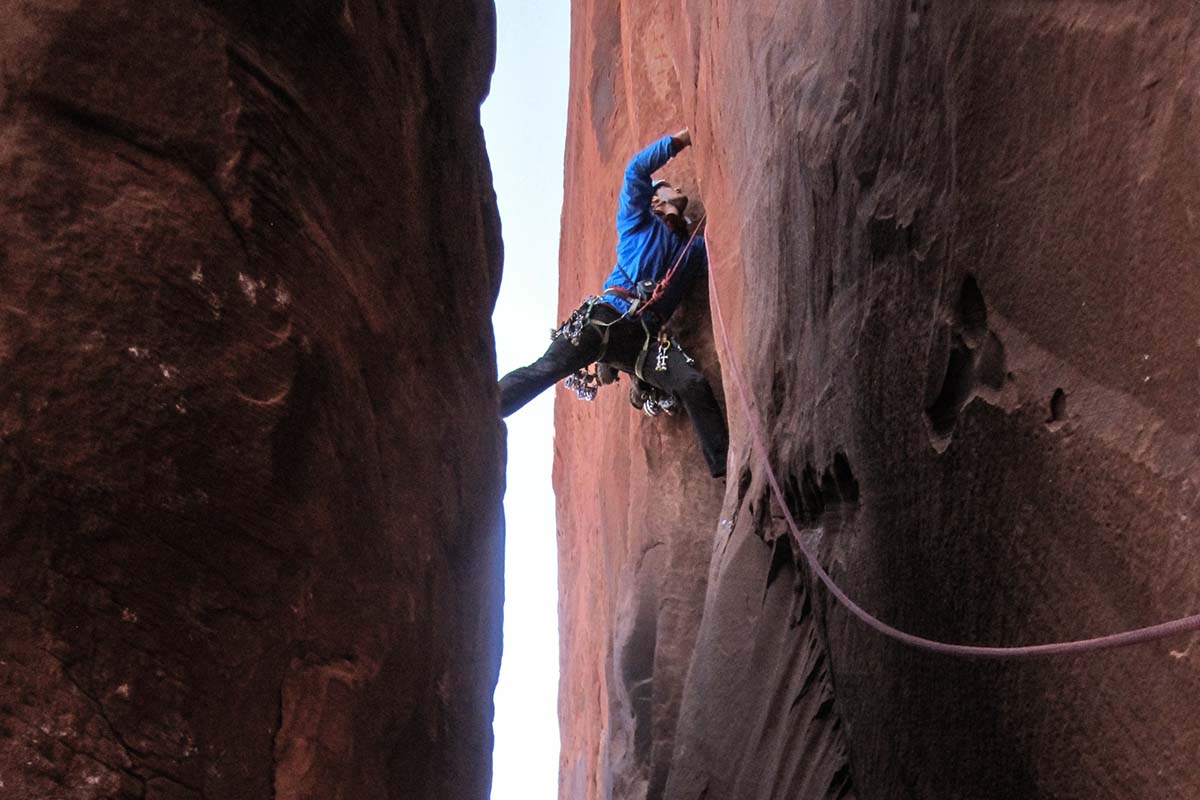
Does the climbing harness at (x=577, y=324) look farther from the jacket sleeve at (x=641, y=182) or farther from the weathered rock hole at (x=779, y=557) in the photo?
the weathered rock hole at (x=779, y=557)

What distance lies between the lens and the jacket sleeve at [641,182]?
6.50 metres

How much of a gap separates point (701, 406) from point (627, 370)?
59 cm

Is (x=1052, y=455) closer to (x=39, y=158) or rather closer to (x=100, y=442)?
(x=100, y=442)

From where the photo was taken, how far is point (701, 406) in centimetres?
626

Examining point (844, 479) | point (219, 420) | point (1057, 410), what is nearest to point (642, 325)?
point (844, 479)

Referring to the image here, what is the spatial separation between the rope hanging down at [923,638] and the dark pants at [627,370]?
1.92ft

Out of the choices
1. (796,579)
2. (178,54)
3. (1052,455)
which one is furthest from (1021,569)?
(178,54)

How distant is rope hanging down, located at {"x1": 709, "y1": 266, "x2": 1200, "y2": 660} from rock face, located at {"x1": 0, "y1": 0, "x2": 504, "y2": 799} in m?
1.27

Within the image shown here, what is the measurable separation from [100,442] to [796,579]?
2868 mm

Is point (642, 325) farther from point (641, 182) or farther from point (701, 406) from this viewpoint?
point (641, 182)

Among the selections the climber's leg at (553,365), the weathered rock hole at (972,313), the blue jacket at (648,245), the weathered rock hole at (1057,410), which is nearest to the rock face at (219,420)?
the weathered rock hole at (972,313)

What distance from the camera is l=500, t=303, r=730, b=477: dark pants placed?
20.5 feet

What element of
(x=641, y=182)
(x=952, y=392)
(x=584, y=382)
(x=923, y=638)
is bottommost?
(x=923, y=638)

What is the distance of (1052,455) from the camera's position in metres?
2.77
